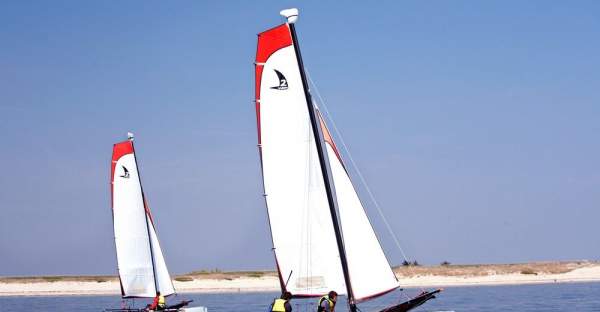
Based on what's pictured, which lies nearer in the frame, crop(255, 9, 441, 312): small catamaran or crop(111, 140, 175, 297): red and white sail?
crop(255, 9, 441, 312): small catamaran

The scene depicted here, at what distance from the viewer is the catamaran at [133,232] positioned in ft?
178

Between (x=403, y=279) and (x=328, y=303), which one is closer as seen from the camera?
(x=328, y=303)

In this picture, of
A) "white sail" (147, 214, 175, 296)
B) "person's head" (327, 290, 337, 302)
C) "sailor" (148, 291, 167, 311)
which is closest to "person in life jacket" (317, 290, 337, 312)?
"person's head" (327, 290, 337, 302)

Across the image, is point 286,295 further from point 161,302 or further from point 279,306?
point 161,302

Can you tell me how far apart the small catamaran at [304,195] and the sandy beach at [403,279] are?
69622mm

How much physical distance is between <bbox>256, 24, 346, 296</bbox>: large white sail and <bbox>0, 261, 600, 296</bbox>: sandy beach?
69.5m

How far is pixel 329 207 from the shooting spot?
1204 inches

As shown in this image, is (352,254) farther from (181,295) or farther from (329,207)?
(181,295)

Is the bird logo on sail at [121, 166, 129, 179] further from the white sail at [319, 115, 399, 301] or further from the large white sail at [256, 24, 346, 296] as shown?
the white sail at [319, 115, 399, 301]

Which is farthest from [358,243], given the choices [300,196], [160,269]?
[160,269]

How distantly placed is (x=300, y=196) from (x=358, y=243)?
2.35m

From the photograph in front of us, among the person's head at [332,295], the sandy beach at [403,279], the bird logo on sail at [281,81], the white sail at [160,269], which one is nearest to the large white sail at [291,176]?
the bird logo on sail at [281,81]

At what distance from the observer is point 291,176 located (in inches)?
1216

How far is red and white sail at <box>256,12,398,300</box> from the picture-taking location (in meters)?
30.6
